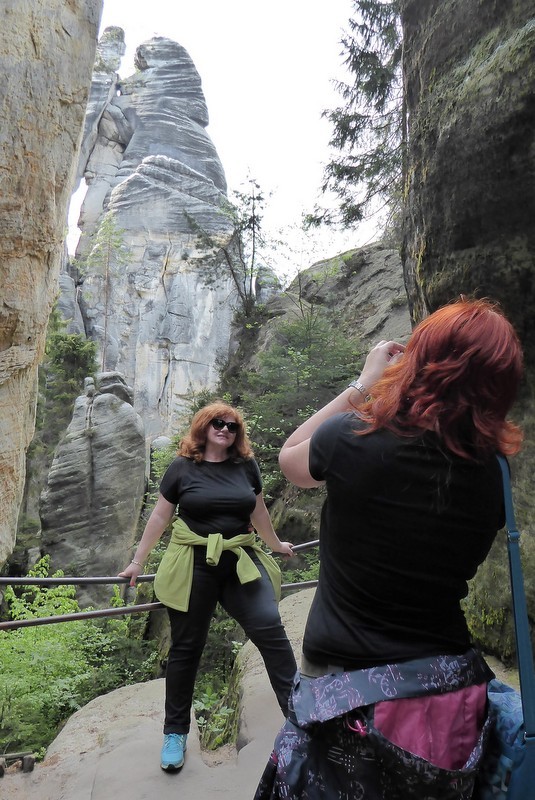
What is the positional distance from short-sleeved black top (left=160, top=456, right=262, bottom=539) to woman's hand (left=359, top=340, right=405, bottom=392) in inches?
64.8

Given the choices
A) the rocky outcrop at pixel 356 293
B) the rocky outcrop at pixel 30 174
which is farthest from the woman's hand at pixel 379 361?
the rocky outcrop at pixel 356 293

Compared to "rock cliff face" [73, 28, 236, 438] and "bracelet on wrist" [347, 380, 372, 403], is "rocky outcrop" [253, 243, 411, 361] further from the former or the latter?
"rock cliff face" [73, 28, 236, 438]

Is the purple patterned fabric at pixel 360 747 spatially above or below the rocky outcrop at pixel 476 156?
below

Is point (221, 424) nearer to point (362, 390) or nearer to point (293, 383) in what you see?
point (362, 390)

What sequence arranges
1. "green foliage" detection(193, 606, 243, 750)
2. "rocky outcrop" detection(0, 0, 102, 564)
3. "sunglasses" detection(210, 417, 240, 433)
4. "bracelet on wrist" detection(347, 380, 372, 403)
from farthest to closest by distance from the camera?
1. "rocky outcrop" detection(0, 0, 102, 564)
2. "green foliage" detection(193, 606, 243, 750)
3. "sunglasses" detection(210, 417, 240, 433)
4. "bracelet on wrist" detection(347, 380, 372, 403)

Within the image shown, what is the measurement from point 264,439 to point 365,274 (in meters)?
7.12

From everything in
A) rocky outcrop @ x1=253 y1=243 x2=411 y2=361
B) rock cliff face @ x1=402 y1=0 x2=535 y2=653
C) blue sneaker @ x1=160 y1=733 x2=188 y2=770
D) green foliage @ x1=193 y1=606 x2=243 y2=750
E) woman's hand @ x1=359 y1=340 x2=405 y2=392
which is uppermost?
rocky outcrop @ x1=253 y1=243 x2=411 y2=361

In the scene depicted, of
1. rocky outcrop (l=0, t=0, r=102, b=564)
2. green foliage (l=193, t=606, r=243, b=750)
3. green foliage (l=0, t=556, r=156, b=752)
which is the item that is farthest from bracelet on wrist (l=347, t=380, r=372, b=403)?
green foliage (l=0, t=556, r=156, b=752)

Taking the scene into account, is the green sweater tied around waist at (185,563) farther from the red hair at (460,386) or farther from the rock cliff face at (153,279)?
the rock cliff face at (153,279)

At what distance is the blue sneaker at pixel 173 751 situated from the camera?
288cm

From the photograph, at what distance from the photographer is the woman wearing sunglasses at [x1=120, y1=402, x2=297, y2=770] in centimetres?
287

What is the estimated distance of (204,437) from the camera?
3186mm

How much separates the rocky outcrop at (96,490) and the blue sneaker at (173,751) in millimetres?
14138

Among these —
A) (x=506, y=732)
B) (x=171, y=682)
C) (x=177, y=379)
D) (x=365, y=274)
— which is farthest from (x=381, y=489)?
(x=177, y=379)
